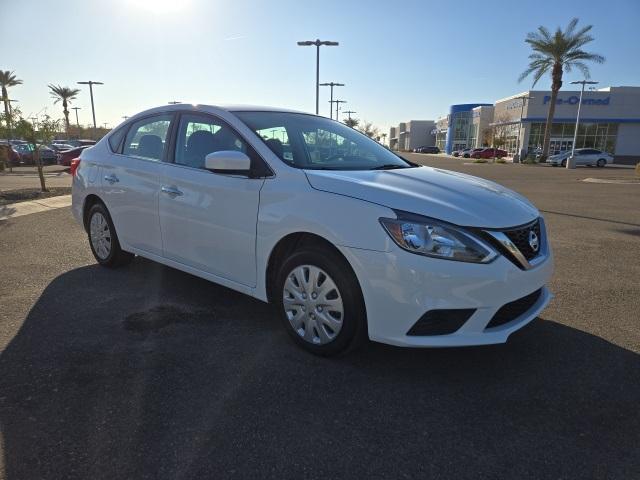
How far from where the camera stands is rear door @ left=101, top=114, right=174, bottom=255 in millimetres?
4281

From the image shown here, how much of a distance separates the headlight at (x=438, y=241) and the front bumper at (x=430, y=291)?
0.04m

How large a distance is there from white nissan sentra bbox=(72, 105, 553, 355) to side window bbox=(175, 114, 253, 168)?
0.01 meters

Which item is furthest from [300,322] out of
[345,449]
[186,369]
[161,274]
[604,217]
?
[604,217]

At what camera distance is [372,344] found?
3523 mm

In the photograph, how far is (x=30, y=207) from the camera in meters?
9.59

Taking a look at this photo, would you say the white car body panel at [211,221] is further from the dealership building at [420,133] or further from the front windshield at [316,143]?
the dealership building at [420,133]

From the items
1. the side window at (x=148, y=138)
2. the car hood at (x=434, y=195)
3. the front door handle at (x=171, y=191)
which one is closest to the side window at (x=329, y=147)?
the car hood at (x=434, y=195)

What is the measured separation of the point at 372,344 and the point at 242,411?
121 cm

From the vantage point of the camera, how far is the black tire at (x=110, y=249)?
496cm

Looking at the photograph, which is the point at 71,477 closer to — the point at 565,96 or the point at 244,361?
the point at 244,361

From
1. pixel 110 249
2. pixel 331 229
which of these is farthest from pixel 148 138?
pixel 331 229

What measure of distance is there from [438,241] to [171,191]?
2.32m

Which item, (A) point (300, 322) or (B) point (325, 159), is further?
(B) point (325, 159)

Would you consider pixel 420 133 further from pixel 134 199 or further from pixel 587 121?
pixel 134 199
